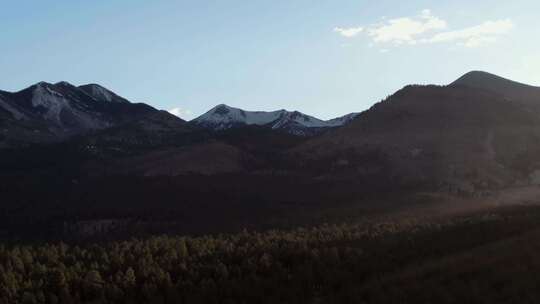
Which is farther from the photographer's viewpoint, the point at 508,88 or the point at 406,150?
the point at 508,88

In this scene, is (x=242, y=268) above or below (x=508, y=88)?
below

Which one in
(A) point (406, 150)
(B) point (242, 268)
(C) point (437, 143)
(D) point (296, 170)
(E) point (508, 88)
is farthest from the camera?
(E) point (508, 88)

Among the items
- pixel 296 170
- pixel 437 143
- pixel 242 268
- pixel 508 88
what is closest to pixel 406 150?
pixel 437 143

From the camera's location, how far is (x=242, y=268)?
93.5 ft

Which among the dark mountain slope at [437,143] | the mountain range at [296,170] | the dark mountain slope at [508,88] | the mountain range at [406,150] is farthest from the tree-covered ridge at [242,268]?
the dark mountain slope at [508,88]

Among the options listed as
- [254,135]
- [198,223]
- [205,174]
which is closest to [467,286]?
[198,223]

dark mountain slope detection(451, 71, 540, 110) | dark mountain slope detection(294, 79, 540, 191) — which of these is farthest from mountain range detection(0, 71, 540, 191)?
dark mountain slope detection(451, 71, 540, 110)

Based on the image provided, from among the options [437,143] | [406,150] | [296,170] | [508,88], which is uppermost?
[508,88]

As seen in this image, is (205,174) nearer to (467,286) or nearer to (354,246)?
(354,246)

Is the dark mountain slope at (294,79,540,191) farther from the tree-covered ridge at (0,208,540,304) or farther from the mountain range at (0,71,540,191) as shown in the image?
the tree-covered ridge at (0,208,540,304)

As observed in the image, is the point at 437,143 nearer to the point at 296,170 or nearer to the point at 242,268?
the point at 296,170

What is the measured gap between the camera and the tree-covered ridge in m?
24.8

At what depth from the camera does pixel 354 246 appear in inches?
1268

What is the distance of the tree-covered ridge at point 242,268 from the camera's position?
977 inches
